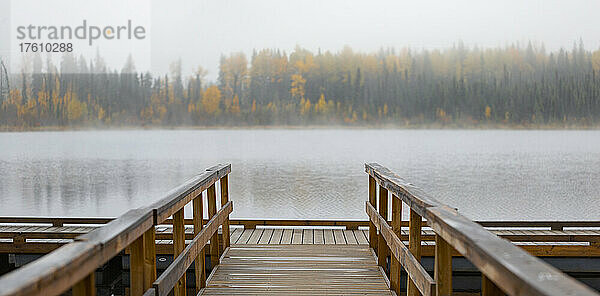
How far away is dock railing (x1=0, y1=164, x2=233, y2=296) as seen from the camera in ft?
4.11

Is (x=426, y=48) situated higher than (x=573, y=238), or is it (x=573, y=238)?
(x=426, y=48)

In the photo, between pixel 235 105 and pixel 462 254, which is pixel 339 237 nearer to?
pixel 462 254

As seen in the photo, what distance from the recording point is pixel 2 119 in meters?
14.7

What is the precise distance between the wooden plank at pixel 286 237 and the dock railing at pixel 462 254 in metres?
1.39

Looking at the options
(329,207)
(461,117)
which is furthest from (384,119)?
(329,207)

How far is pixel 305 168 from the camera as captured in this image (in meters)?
13.8

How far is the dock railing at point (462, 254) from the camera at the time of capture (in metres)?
1.19

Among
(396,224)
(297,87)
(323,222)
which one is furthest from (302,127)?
(396,224)

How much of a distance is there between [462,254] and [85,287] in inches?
39.6

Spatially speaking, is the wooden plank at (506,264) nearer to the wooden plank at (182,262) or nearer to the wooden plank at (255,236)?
the wooden plank at (182,262)

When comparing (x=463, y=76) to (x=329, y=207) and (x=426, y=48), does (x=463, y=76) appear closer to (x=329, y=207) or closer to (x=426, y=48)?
(x=426, y=48)

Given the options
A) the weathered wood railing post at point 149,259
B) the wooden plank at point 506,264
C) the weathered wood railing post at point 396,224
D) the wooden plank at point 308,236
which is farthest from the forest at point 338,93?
the wooden plank at point 506,264

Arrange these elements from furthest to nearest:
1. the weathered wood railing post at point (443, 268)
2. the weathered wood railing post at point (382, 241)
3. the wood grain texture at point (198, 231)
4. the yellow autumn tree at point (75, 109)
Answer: the yellow autumn tree at point (75, 109)
the weathered wood railing post at point (382, 241)
the wood grain texture at point (198, 231)
the weathered wood railing post at point (443, 268)

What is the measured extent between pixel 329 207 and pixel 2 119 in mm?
8435
